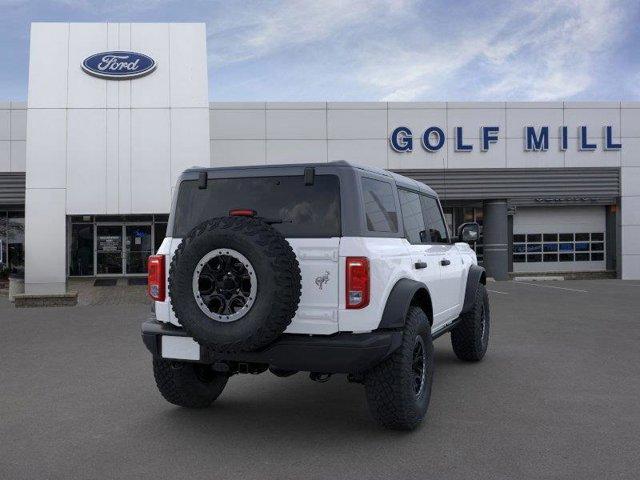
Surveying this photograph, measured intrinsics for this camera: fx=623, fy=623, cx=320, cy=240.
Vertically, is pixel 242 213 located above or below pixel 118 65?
below

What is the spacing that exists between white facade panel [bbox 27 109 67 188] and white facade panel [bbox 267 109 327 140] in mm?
7632

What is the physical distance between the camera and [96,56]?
1964 centimetres

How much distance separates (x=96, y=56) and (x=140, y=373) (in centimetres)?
1557

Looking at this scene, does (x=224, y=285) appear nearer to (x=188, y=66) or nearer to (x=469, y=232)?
(x=469, y=232)

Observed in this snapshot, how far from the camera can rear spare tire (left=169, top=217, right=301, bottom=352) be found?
3.98 metres

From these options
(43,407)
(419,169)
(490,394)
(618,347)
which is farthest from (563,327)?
(419,169)

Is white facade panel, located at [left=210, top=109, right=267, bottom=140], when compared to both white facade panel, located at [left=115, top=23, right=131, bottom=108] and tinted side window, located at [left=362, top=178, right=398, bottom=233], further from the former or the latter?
tinted side window, located at [left=362, top=178, right=398, bottom=233]

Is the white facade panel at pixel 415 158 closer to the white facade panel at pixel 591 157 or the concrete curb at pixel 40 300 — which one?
the white facade panel at pixel 591 157

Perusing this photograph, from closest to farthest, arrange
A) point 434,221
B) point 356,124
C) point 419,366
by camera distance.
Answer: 1. point 419,366
2. point 434,221
3. point 356,124

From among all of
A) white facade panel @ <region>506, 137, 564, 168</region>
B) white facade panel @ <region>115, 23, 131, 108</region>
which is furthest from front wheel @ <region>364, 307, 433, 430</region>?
white facade panel @ <region>506, 137, 564, 168</region>

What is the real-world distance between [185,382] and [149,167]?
603 inches

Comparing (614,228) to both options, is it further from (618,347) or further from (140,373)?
(140,373)

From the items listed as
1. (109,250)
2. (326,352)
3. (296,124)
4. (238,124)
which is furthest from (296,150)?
(326,352)

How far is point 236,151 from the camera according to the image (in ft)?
77.7
